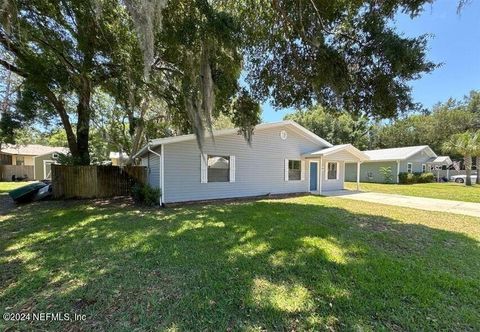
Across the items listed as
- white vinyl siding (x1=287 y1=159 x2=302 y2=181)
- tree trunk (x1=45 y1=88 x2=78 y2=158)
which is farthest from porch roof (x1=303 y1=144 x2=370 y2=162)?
tree trunk (x1=45 y1=88 x2=78 y2=158)

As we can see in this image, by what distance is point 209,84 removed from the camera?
5730 millimetres

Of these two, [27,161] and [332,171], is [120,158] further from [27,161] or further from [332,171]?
[27,161]

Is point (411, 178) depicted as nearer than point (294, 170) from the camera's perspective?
No

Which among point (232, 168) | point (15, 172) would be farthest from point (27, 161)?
point (232, 168)

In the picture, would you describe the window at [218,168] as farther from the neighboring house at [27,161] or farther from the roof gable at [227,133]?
the neighboring house at [27,161]

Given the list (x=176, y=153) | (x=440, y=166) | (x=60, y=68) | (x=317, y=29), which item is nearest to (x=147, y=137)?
(x=176, y=153)

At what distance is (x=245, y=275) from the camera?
324 centimetres

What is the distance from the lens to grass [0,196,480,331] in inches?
95.2

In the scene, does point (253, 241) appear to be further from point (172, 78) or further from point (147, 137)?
point (147, 137)

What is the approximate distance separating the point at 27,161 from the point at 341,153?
30457mm

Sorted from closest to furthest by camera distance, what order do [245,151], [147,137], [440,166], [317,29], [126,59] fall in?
[317,29]
[126,59]
[245,151]
[147,137]
[440,166]

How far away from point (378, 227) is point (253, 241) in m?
3.22

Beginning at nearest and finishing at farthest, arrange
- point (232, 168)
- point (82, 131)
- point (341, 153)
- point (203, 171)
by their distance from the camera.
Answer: point (203, 171)
point (232, 168)
point (82, 131)
point (341, 153)

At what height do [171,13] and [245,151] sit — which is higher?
[171,13]
